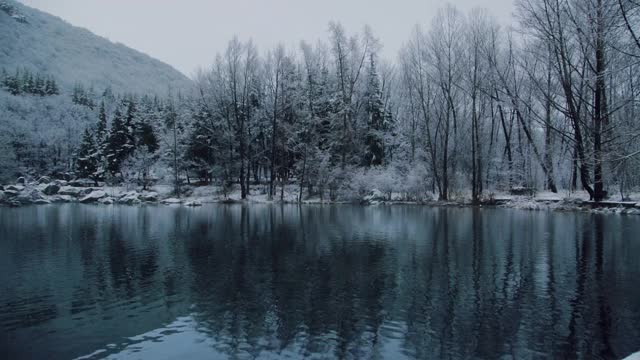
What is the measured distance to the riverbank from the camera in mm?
33062

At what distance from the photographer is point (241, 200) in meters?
50.2

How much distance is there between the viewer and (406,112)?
61219mm

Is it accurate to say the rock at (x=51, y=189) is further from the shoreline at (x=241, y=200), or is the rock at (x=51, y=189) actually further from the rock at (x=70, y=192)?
the rock at (x=70, y=192)

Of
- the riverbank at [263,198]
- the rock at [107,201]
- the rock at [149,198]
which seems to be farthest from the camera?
the rock at [149,198]

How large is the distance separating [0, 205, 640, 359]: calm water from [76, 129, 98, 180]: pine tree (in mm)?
51889

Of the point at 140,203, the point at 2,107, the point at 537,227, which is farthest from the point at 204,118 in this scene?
the point at 2,107

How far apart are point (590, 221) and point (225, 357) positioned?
24.4m

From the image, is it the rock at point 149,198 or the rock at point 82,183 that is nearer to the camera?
the rock at point 149,198

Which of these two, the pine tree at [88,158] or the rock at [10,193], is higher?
the pine tree at [88,158]

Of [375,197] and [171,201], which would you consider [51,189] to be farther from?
[375,197]

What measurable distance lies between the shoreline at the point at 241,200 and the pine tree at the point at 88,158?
6.39 m

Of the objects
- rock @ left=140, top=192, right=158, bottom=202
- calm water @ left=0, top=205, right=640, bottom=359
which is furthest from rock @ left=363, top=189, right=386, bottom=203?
rock @ left=140, top=192, right=158, bottom=202

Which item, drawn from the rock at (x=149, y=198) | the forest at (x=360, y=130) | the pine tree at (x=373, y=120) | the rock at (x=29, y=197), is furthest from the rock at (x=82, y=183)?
the pine tree at (x=373, y=120)

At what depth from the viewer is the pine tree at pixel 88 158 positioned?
68.8m
